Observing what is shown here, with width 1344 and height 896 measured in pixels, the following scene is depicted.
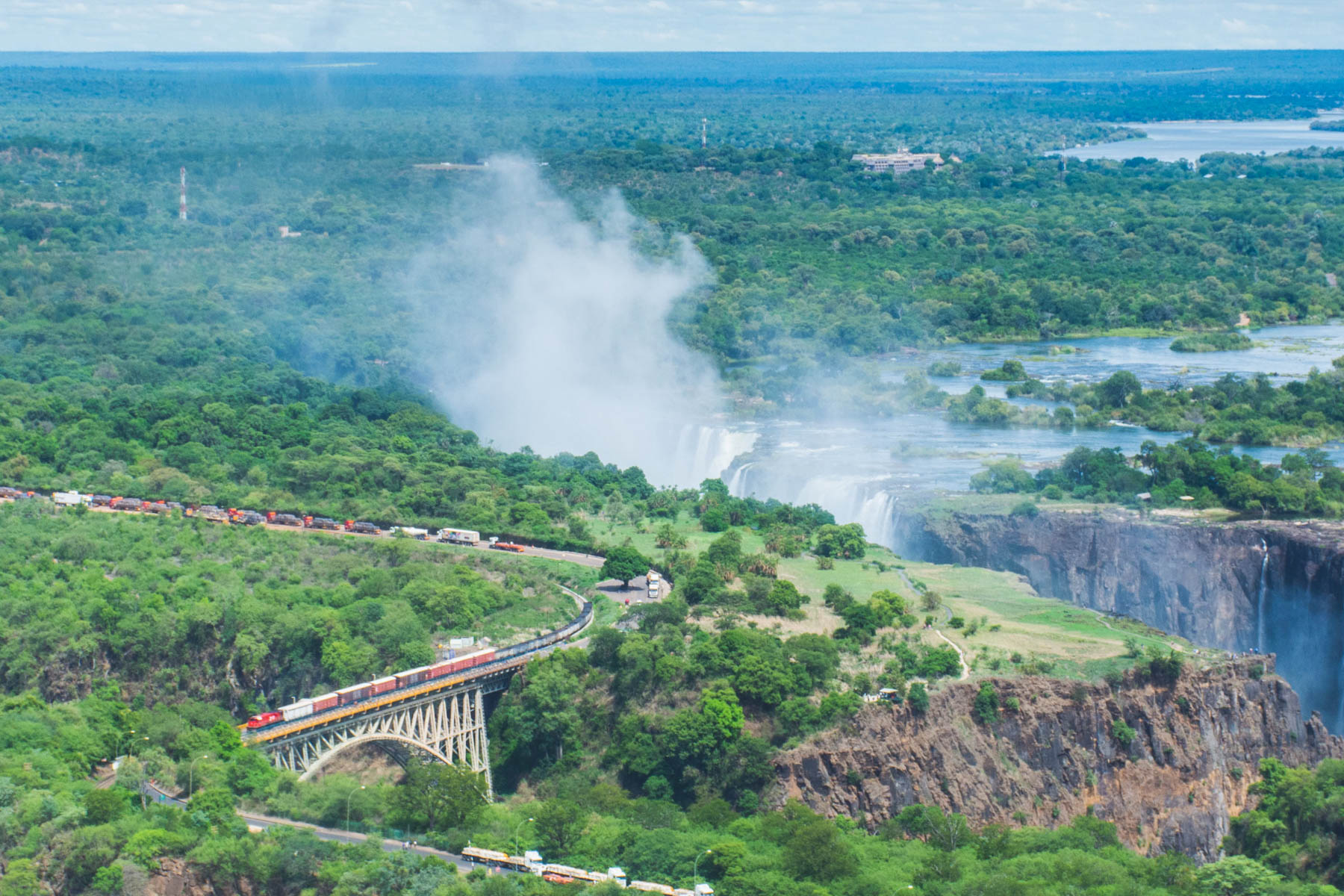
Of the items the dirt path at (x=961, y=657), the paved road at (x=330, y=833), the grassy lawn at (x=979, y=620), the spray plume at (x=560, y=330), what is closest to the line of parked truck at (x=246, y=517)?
the grassy lawn at (x=979, y=620)

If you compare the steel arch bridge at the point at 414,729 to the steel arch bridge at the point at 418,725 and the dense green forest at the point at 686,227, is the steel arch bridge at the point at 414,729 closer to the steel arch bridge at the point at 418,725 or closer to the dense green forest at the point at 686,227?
the steel arch bridge at the point at 418,725

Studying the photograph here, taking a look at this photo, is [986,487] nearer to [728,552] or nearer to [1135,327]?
A: [728,552]

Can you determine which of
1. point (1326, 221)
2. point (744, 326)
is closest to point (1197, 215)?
point (1326, 221)

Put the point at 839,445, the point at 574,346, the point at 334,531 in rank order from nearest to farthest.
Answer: the point at 334,531
the point at 839,445
the point at 574,346

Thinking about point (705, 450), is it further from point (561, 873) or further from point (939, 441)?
point (561, 873)

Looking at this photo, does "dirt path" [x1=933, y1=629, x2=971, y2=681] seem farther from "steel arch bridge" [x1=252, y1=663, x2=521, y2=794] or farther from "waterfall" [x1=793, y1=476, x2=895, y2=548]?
"waterfall" [x1=793, y1=476, x2=895, y2=548]

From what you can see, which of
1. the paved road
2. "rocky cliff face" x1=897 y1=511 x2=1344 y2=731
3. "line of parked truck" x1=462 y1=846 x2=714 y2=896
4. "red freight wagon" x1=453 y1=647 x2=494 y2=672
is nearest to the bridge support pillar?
"red freight wagon" x1=453 y1=647 x2=494 y2=672
